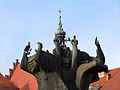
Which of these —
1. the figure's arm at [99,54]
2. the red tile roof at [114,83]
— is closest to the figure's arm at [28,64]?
the figure's arm at [99,54]

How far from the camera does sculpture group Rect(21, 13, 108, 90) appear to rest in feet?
30.7

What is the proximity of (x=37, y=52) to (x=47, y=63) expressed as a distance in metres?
0.54

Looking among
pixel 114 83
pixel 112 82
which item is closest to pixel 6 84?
pixel 112 82

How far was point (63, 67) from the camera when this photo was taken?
9.84 meters

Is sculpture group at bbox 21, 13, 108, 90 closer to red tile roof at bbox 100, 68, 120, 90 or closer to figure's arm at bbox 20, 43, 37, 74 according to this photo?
figure's arm at bbox 20, 43, 37, 74

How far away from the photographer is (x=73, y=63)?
970 cm

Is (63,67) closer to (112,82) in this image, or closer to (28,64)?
(28,64)

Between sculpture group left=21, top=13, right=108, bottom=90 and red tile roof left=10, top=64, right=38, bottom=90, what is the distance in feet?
96.2

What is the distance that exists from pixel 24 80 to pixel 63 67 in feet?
116

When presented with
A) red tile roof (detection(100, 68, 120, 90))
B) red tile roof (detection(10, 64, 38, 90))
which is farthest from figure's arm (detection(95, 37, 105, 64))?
red tile roof (detection(10, 64, 38, 90))

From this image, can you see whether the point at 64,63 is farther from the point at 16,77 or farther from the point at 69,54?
the point at 16,77

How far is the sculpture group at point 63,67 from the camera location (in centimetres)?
934

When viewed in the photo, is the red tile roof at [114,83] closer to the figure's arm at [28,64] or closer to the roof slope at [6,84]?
the roof slope at [6,84]

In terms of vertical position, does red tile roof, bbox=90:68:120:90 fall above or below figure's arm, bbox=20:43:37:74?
above
